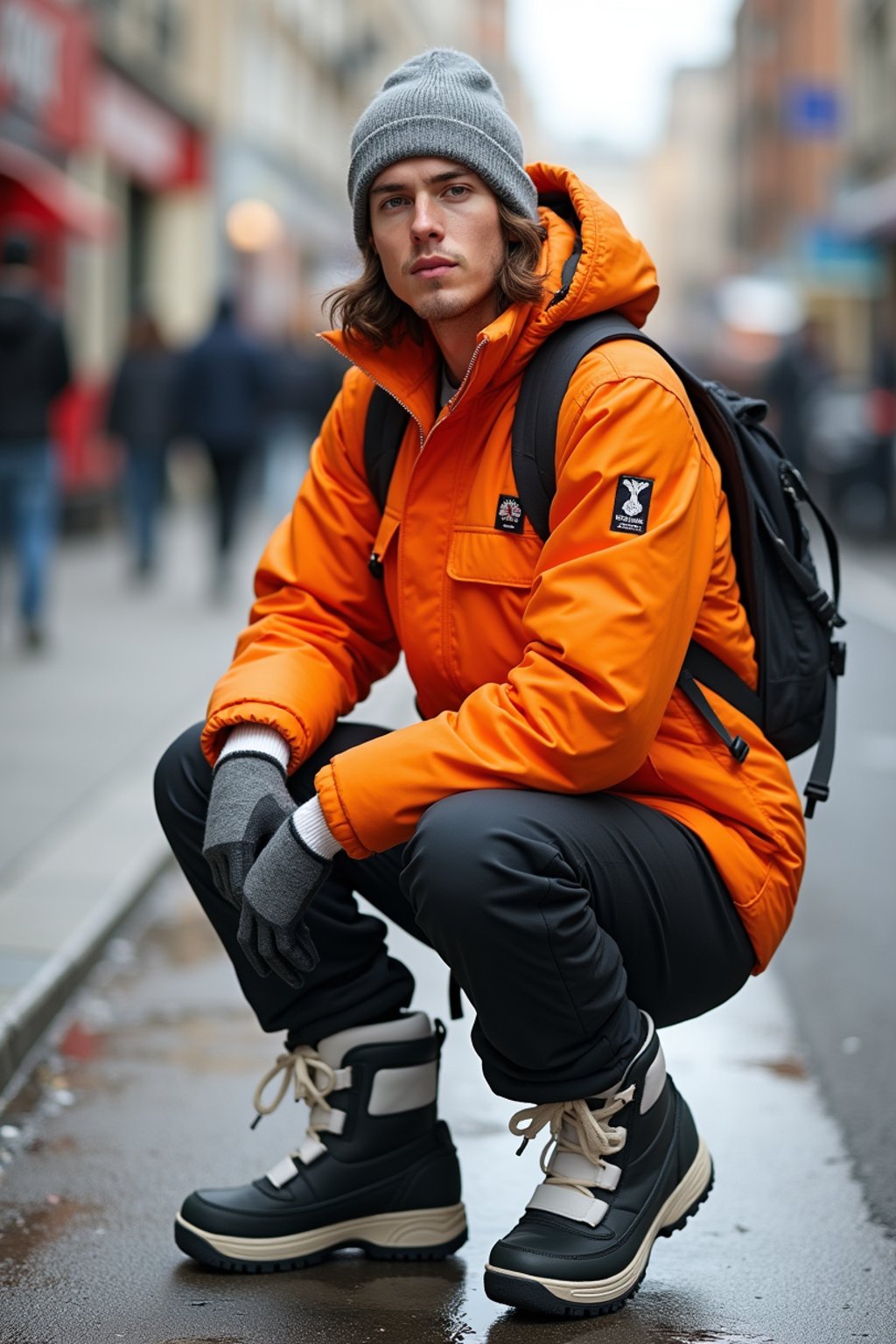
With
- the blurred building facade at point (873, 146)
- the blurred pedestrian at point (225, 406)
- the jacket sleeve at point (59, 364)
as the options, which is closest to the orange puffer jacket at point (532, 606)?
the jacket sleeve at point (59, 364)

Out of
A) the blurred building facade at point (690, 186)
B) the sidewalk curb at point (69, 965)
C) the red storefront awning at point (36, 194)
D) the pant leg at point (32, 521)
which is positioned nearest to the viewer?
the sidewalk curb at point (69, 965)

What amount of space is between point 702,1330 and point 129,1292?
0.84m

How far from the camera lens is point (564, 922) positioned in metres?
2.58

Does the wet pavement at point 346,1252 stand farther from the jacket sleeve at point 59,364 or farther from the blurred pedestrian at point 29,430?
the jacket sleeve at point 59,364

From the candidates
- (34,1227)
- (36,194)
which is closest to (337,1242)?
(34,1227)

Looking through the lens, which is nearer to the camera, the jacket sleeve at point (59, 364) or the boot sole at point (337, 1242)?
the boot sole at point (337, 1242)

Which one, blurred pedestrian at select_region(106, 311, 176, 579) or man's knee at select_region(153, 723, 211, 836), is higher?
man's knee at select_region(153, 723, 211, 836)

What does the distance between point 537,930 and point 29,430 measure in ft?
25.7

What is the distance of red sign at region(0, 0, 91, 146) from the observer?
48.9 ft

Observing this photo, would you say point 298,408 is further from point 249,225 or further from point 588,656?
point 588,656

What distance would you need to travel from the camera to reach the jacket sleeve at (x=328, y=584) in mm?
3074

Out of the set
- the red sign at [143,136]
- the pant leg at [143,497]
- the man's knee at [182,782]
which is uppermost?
the red sign at [143,136]

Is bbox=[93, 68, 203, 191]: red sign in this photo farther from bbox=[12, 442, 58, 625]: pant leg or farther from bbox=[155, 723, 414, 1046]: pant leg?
bbox=[155, 723, 414, 1046]: pant leg

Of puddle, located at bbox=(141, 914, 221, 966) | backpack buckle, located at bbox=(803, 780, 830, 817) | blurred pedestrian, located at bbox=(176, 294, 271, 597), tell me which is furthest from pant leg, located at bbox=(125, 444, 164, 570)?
backpack buckle, located at bbox=(803, 780, 830, 817)
